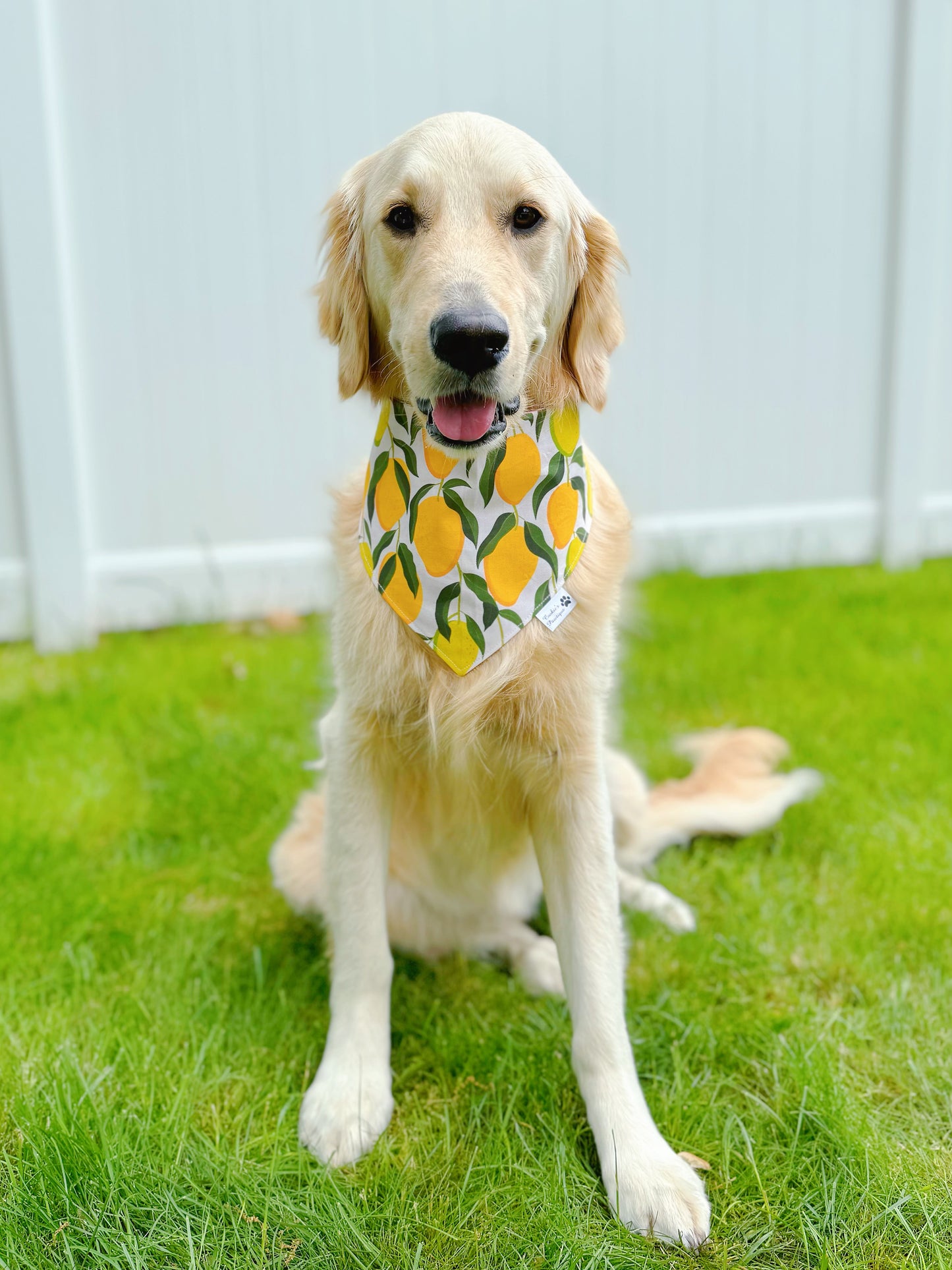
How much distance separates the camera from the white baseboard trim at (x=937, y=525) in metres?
5.04

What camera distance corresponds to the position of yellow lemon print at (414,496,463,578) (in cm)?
164

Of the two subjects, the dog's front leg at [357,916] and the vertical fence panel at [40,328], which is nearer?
the dog's front leg at [357,916]

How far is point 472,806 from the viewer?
1788 millimetres

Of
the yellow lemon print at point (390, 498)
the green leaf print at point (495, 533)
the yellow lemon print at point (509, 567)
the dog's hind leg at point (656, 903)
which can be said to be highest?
the yellow lemon print at point (390, 498)

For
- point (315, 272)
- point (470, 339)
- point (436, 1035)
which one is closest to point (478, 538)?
point (470, 339)

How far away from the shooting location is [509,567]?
1.64 meters

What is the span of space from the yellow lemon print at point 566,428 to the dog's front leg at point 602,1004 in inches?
20.0

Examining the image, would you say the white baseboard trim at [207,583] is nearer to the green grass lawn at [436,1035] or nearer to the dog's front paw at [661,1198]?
the green grass lawn at [436,1035]

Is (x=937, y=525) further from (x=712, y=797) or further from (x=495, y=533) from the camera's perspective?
(x=495, y=533)

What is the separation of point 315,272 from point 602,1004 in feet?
8.36

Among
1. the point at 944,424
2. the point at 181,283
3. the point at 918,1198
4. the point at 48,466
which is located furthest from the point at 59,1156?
the point at 944,424

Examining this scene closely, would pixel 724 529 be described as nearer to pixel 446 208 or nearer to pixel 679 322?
pixel 679 322

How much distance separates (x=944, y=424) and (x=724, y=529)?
132 cm

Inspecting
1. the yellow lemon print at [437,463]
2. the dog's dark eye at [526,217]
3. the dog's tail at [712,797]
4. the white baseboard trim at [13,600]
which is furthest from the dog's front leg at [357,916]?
the white baseboard trim at [13,600]
